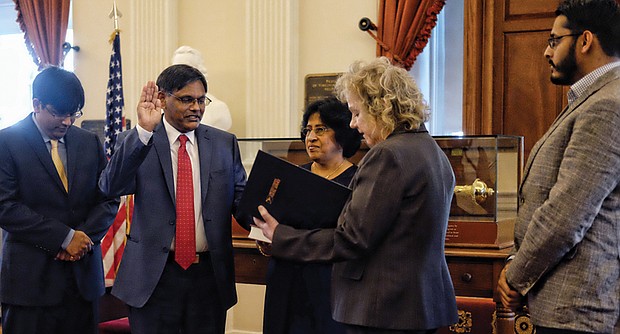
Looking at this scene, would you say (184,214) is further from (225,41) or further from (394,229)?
(225,41)

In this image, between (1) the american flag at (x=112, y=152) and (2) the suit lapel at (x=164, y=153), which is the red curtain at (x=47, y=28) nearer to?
(1) the american flag at (x=112, y=152)

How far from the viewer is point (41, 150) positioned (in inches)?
130

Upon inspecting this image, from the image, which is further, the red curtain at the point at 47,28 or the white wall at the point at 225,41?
the red curtain at the point at 47,28

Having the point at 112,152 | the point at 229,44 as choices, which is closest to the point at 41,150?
the point at 112,152

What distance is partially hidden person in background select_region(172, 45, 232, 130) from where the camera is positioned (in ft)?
19.1

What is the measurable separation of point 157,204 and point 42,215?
51 cm

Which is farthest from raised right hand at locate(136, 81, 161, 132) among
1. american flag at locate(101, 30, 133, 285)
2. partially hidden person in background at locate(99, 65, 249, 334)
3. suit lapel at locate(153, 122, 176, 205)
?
american flag at locate(101, 30, 133, 285)

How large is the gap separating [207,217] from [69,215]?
62cm

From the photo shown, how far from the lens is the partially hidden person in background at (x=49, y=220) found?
3.22 m

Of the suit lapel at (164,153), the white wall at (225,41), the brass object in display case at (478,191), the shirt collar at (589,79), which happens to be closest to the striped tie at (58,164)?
the suit lapel at (164,153)

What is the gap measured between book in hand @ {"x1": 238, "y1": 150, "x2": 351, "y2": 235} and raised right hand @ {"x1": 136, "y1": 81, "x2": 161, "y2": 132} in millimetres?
535

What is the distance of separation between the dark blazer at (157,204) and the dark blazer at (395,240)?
2.31 feet

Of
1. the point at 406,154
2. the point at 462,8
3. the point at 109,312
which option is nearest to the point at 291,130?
the point at 462,8

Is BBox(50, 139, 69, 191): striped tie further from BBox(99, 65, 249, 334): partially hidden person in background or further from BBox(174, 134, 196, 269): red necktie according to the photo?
BBox(174, 134, 196, 269): red necktie
